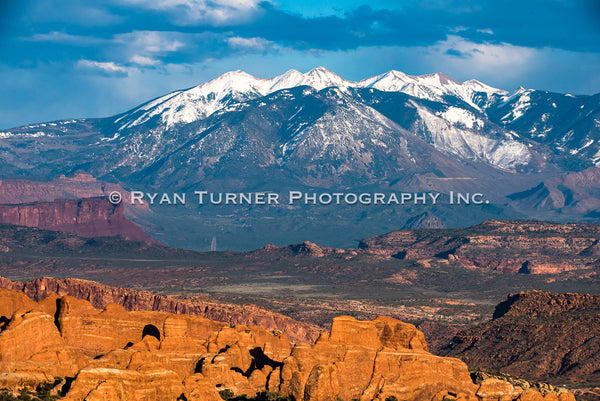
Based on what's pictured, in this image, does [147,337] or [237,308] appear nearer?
[147,337]

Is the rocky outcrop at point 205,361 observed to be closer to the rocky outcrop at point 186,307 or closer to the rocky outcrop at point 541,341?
the rocky outcrop at point 541,341

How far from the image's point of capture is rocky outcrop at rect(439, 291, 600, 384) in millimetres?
135125

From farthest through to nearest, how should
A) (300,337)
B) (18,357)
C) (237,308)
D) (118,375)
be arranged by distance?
(237,308) < (300,337) < (18,357) < (118,375)

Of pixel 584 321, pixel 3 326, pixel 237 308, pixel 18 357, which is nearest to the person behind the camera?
pixel 18 357

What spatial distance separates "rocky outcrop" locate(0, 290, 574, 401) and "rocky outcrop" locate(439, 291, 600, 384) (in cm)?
4201

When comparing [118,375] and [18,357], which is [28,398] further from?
[18,357]

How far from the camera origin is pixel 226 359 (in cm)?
8306

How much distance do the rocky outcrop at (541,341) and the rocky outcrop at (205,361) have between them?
42.0 meters

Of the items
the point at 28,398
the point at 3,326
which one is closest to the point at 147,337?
the point at 3,326

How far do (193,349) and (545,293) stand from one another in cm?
10129

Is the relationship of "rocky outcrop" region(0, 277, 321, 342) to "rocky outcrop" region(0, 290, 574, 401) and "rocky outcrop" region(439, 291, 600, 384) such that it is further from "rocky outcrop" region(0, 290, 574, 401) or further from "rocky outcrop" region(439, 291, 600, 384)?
"rocky outcrop" region(0, 290, 574, 401)

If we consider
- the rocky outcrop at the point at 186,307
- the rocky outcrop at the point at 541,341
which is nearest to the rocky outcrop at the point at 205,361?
the rocky outcrop at the point at 541,341

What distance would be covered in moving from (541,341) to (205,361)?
73859 millimetres

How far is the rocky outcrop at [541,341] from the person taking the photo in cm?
13512
